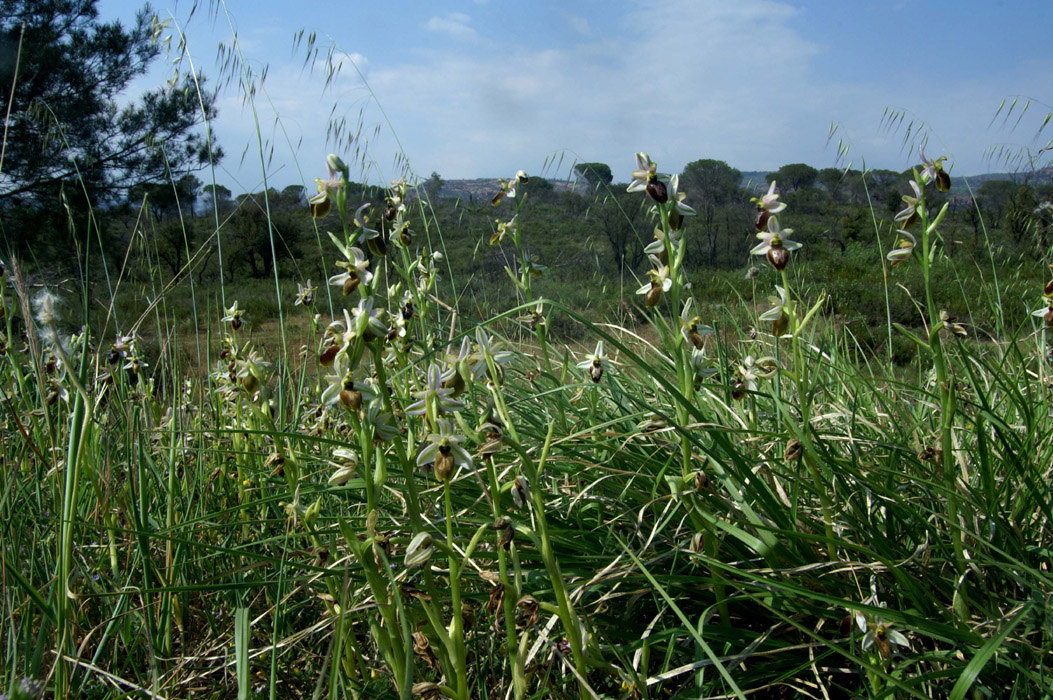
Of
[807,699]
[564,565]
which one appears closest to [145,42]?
[564,565]

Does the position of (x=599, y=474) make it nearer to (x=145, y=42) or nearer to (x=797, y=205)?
(x=145, y=42)

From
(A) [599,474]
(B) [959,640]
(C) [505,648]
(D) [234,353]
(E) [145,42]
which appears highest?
(E) [145,42]

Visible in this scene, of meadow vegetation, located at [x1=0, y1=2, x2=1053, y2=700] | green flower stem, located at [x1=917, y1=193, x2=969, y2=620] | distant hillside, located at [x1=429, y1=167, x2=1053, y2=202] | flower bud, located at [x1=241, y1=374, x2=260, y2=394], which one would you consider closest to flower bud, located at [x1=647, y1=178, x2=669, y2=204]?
meadow vegetation, located at [x1=0, y1=2, x2=1053, y2=700]

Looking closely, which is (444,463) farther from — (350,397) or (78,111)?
(78,111)

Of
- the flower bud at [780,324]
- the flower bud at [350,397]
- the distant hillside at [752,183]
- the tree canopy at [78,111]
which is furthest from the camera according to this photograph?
the tree canopy at [78,111]

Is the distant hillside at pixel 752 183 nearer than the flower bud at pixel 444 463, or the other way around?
the flower bud at pixel 444 463

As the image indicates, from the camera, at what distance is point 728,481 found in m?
1.48

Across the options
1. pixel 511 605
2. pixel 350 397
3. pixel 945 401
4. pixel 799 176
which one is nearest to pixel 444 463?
pixel 350 397

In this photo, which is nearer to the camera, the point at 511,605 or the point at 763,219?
the point at 511,605

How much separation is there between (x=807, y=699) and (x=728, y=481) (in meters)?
0.52

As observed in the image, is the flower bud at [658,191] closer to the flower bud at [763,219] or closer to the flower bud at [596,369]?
the flower bud at [763,219]

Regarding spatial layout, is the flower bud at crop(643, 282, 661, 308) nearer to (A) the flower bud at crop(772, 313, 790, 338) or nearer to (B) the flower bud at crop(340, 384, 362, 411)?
(A) the flower bud at crop(772, 313, 790, 338)

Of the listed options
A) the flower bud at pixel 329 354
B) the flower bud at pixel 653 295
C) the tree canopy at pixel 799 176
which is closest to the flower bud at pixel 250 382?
the flower bud at pixel 329 354

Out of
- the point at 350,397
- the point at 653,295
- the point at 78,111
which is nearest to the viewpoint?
the point at 350,397
